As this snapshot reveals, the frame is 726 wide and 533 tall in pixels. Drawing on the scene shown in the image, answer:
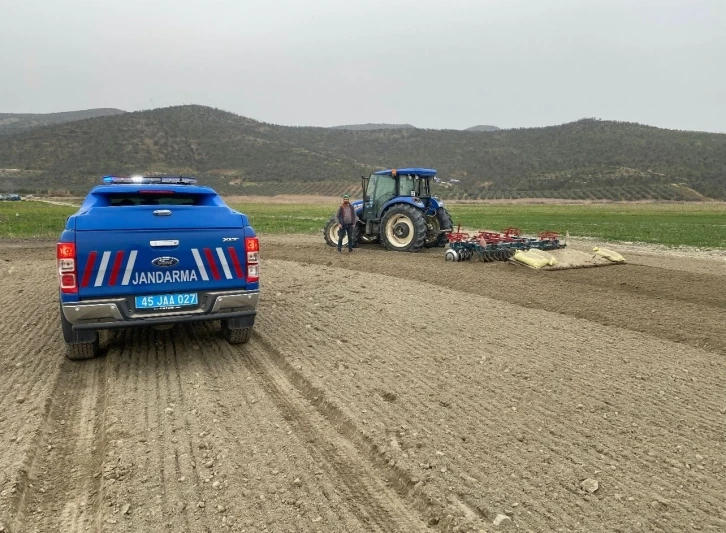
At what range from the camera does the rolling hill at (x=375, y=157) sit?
7356cm

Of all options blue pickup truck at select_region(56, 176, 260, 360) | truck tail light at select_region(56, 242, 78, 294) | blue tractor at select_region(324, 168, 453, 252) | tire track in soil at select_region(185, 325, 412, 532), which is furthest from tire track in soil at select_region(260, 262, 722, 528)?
blue tractor at select_region(324, 168, 453, 252)

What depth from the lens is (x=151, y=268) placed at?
560cm

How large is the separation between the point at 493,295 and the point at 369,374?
491cm

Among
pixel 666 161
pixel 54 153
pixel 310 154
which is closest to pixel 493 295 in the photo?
pixel 666 161

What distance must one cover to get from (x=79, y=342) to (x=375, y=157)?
10043cm

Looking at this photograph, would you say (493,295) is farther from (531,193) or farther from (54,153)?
(54,153)

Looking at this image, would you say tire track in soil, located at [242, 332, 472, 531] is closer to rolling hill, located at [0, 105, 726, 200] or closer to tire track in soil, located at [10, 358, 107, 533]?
tire track in soil, located at [10, 358, 107, 533]

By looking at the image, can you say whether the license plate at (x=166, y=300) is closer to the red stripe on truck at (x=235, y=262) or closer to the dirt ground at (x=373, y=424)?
the red stripe on truck at (x=235, y=262)

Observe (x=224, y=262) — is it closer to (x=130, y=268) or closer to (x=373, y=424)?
(x=130, y=268)

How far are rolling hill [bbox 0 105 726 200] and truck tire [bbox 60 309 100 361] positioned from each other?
66807 millimetres

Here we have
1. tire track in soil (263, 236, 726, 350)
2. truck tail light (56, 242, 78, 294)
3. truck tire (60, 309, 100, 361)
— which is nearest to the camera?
truck tail light (56, 242, 78, 294)

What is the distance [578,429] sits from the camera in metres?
4.33

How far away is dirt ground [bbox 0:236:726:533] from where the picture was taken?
3.29m

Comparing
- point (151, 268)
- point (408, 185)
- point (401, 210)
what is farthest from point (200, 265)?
point (408, 185)
